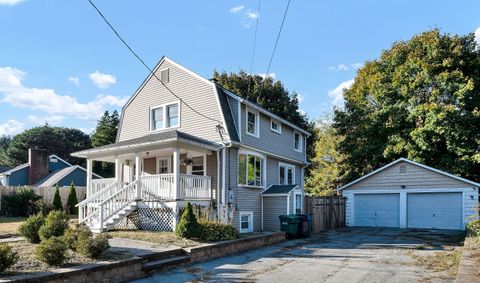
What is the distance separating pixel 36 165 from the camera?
3547 cm

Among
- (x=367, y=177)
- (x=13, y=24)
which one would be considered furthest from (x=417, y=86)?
(x=13, y=24)

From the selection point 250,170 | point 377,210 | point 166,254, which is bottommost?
point 377,210

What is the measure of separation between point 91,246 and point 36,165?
31.2m

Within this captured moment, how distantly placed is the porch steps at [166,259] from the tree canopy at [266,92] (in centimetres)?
2598

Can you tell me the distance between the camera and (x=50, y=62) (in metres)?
12.8

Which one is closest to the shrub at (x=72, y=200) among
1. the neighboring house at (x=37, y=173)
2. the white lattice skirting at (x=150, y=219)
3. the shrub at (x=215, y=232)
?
the neighboring house at (x=37, y=173)

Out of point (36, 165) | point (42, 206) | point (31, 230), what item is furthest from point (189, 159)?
point (36, 165)

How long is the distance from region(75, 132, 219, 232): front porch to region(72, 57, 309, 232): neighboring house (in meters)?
0.04

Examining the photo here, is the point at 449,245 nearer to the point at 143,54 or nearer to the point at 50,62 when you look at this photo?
the point at 143,54

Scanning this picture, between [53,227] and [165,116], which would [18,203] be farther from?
[53,227]

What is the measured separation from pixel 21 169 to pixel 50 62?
90.3ft

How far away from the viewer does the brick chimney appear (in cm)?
3522

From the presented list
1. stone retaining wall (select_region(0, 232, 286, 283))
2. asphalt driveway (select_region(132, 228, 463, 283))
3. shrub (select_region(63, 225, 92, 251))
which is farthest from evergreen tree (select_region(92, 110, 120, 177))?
shrub (select_region(63, 225, 92, 251))

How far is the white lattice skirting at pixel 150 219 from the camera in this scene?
14672mm
